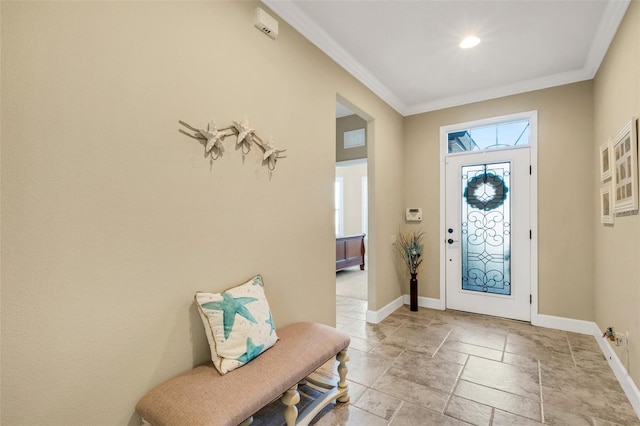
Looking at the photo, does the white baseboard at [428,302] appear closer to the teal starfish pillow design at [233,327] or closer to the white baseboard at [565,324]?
the white baseboard at [565,324]

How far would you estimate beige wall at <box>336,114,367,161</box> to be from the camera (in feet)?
16.3

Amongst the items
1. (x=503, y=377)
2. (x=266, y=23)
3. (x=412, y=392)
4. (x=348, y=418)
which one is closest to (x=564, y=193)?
(x=503, y=377)

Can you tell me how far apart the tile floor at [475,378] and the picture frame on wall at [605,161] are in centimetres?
162

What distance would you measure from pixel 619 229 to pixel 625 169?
1.65 ft

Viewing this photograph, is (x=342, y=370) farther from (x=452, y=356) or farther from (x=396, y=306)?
(x=396, y=306)

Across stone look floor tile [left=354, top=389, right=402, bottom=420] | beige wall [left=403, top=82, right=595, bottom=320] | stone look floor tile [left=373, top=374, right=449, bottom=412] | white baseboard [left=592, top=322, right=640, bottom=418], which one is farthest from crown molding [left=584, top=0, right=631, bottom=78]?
stone look floor tile [left=354, top=389, right=402, bottom=420]

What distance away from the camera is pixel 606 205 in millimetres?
2645

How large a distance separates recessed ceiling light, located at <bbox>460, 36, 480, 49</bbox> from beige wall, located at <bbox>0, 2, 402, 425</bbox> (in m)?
1.65

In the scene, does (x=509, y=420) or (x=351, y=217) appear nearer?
(x=509, y=420)

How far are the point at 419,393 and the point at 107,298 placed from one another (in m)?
2.06

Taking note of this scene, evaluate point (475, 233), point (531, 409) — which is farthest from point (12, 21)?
point (475, 233)

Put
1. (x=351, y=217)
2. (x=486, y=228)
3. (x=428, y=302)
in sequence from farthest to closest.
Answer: (x=351, y=217), (x=428, y=302), (x=486, y=228)

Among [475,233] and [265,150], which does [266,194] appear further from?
[475,233]

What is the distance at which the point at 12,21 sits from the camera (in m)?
1.09
